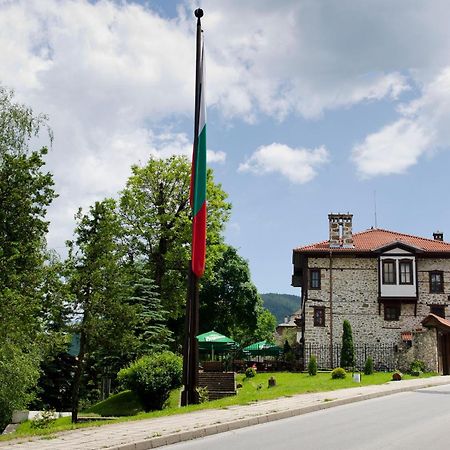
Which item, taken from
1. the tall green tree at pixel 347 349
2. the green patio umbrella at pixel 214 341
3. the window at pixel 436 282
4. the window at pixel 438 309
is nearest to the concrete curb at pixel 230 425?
the green patio umbrella at pixel 214 341

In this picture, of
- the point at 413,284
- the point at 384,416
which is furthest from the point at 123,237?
the point at 384,416

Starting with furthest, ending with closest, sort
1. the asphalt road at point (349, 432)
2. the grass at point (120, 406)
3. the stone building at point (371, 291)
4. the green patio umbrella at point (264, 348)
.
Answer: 1. the green patio umbrella at point (264, 348)
2. the stone building at point (371, 291)
3. the grass at point (120, 406)
4. the asphalt road at point (349, 432)

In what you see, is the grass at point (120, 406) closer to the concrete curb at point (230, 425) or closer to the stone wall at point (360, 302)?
the concrete curb at point (230, 425)

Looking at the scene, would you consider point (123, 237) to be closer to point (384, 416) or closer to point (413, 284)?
point (413, 284)

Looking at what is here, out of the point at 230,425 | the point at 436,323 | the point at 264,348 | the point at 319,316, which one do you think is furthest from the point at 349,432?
the point at 264,348

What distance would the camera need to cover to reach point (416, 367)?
3425 centimetres

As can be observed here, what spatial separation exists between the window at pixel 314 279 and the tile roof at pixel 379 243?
1513 mm

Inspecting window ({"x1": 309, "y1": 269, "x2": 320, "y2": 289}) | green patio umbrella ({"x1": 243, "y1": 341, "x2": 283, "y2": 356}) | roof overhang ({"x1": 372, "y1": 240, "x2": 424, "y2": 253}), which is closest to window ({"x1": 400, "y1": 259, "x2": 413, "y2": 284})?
roof overhang ({"x1": 372, "y1": 240, "x2": 424, "y2": 253})

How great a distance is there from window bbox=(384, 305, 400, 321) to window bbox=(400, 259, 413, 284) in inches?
71.1

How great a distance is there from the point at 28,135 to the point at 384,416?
18498 millimetres

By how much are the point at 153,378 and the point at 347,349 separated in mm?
17466

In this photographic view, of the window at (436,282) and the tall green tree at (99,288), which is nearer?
the tall green tree at (99,288)

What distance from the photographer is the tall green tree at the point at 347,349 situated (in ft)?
125

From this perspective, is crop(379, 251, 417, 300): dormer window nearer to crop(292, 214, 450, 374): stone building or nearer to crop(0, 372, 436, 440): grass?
crop(292, 214, 450, 374): stone building
